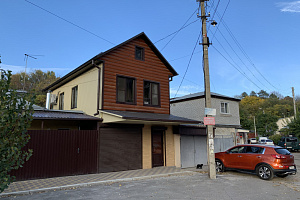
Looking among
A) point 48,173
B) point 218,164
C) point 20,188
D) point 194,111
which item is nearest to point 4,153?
point 20,188

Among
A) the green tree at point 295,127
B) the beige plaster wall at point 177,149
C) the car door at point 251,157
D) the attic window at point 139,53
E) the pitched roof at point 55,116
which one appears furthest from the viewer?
the green tree at point 295,127

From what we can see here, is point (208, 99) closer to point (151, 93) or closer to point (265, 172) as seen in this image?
point (265, 172)

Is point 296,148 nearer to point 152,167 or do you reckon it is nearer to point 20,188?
point 152,167

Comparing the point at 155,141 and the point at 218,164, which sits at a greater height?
the point at 155,141

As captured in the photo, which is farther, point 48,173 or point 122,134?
point 122,134

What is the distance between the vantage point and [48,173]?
389 inches

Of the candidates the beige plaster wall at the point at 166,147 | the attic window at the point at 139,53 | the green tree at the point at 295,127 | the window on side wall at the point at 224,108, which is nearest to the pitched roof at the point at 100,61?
the attic window at the point at 139,53

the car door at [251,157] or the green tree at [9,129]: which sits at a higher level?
the green tree at [9,129]

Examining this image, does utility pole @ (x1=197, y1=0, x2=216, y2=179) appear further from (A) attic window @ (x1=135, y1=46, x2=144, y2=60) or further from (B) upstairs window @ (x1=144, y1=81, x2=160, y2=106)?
(A) attic window @ (x1=135, y1=46, x2=144, y2=60)

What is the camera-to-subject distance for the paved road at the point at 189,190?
711cm

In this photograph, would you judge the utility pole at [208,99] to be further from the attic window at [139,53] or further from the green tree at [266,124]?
the green tree at [266,124]

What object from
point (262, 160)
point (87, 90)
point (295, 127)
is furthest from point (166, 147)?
point (295, 127)

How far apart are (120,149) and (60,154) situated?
122 inches

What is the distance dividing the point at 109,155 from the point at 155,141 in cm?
336
